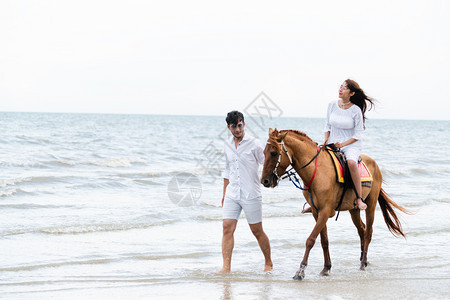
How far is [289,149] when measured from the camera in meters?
6.14

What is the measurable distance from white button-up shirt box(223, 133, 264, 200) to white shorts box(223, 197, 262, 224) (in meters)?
0.06

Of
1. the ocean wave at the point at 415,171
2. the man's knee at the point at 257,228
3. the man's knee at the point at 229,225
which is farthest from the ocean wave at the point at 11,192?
the ocean wave at the point at 415,171

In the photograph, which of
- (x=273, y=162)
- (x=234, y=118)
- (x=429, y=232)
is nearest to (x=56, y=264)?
(x=234, y=118)

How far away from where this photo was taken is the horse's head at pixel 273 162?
19.2ft

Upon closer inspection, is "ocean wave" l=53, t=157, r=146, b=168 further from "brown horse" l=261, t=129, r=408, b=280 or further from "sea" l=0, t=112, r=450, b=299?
"brown horse" l=261, t=129, r=408, b=280

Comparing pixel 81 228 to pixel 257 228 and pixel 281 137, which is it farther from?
pixel 281 137

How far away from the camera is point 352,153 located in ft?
22.0

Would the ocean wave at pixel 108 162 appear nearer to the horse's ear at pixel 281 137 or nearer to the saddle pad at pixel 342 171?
the saddle pad at pixel 342 171

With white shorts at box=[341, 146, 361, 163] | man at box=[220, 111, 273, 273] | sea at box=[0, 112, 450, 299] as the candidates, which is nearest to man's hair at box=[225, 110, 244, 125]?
man at box=[220, 111, 273, 273]

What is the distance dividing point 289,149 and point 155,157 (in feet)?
65.9

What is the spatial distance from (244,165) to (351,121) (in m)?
1.51

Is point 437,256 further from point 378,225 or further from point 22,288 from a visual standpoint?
point 22,288

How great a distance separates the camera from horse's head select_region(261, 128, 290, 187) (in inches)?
230

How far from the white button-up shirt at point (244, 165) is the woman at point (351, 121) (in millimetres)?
1137
